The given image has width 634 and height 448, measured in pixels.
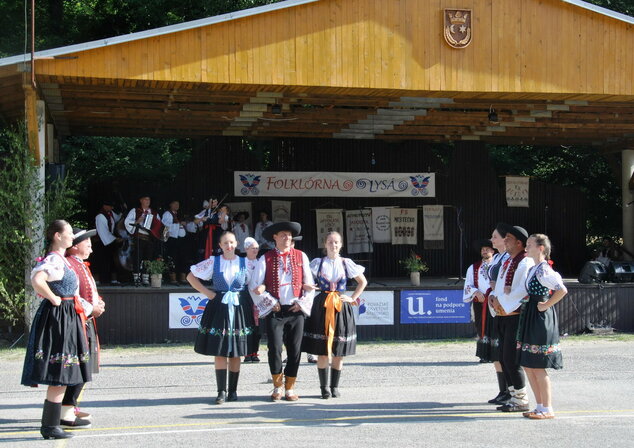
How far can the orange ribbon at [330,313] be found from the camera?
848 centimetres

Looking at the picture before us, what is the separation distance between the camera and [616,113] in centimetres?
1659

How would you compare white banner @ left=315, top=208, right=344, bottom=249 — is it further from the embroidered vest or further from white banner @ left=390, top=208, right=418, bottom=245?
the embroidered vest

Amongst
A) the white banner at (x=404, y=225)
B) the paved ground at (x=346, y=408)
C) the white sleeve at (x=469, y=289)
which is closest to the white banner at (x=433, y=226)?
the white banner at (x=404, y=225)

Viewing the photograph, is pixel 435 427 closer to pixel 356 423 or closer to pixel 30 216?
pixel 356 423

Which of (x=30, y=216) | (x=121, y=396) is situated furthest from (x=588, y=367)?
(x=30, y=216)

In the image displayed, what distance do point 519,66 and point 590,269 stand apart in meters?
5.26

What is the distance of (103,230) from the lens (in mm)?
16688

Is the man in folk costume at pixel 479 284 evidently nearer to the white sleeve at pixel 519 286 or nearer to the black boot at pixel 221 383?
the white sleeve at pixel 519 286

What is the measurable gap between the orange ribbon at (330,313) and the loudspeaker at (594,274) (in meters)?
Result: 8.99

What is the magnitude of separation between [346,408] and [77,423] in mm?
2490

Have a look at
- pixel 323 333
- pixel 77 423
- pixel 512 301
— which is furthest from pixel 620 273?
pixel 77 423

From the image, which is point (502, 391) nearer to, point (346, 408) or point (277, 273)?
point (346, 408)

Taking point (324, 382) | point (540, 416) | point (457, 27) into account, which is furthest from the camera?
point (457, 27)

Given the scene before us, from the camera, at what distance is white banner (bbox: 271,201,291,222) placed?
64.8 feet
